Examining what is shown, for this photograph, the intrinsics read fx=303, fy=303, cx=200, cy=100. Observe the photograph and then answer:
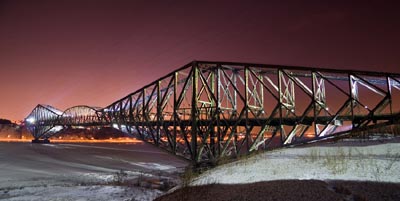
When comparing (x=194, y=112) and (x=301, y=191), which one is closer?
(x=301, y=191)

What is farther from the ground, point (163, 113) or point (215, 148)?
→ point (163, 113)

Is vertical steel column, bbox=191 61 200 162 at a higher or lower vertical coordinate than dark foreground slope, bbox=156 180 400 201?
higher

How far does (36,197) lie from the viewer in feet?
61.0

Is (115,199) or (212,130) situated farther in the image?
(212,130)

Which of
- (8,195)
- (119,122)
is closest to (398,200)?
(8,195)

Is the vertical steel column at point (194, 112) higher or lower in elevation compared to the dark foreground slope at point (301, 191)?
higher

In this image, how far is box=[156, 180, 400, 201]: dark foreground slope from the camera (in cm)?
1101

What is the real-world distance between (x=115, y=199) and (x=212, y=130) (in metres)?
18.5

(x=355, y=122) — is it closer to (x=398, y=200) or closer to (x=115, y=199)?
(x=398, y=200)

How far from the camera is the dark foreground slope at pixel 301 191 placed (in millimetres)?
11008

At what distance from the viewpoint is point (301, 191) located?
468 inches

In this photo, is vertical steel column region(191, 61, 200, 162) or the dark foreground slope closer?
the dark foreground slope

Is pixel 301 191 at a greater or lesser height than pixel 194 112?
lesser

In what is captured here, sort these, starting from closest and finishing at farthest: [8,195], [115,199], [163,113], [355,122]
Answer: [115,199], [8,195], [355,122], [163,113]
